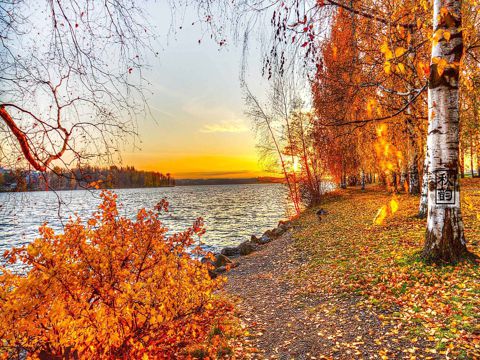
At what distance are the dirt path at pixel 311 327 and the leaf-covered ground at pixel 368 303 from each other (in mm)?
18

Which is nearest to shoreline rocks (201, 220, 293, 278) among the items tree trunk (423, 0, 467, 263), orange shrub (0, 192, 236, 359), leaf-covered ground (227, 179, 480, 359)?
leaf-covered ground (227, 179, 480, 359)

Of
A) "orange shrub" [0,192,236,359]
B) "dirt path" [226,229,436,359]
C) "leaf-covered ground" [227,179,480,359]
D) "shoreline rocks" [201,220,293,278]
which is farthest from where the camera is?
"shoreline rocks" [201,220,293,278]

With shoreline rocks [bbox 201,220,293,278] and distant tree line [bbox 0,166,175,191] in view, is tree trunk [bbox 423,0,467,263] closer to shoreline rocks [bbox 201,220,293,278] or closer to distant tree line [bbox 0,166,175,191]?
distant tree line [bbox 0,166,175,191]

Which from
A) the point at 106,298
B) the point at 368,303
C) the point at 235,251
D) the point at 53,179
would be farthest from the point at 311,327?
the point at 235,251

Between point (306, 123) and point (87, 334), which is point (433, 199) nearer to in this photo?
point (87, 334)

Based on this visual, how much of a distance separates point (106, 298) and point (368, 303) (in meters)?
5.53

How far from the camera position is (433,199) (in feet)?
21.8

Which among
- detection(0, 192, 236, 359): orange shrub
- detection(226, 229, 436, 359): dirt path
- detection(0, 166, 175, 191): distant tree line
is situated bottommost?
detection(226, 229, 436, 359): dirt path

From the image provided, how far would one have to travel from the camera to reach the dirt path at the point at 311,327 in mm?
5102

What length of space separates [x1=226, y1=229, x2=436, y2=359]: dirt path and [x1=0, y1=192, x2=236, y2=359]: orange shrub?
1.12 metres

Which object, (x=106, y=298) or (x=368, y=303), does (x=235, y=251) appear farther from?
(x=106, y=298)

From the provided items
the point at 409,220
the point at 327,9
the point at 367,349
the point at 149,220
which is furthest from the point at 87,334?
the point at 409,220

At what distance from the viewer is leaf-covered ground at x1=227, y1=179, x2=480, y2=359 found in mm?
4973

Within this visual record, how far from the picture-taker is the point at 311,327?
247 inches
